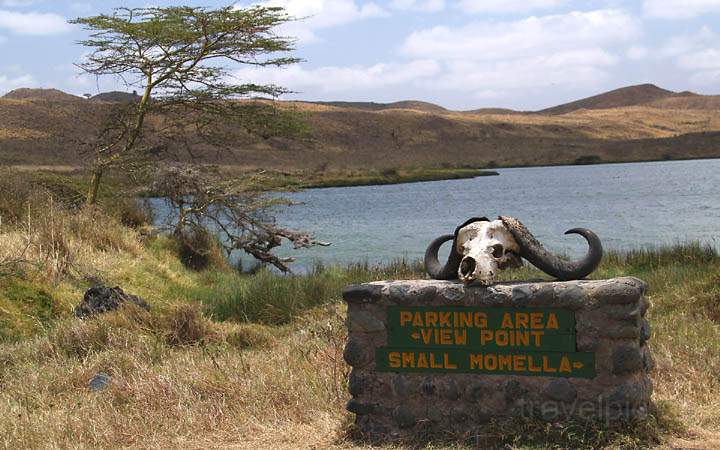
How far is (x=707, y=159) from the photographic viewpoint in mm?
98688

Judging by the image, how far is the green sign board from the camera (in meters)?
6.33

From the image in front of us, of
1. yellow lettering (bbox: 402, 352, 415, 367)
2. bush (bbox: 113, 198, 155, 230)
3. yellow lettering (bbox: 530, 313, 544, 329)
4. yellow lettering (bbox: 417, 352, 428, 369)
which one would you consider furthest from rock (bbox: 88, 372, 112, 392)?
bush (bbox: 113, 198, 155, 230)

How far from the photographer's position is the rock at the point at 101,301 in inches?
476

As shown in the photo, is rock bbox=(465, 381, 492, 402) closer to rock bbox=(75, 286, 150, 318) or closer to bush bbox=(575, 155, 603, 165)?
rock bbox=(75, 286, 150, 318)

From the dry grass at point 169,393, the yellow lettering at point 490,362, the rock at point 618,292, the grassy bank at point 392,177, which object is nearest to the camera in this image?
the rock at point 618,292

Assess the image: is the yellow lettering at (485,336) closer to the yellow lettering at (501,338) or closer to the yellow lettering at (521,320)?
the yellow lettering at (501,338)

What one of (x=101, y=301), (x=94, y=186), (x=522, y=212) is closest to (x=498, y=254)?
(x=101, y=301)

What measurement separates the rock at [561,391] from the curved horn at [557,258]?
0.80 metres

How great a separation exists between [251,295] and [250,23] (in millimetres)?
11179

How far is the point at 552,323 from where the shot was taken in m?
6.36

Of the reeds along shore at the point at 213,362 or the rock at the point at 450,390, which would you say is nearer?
the rock at the point at 450,390

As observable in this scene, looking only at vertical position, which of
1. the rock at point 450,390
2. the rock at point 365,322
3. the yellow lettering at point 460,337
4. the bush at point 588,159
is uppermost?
the bush at point 588,159

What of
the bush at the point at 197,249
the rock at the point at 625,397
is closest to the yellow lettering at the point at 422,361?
the rock at the point at 625,397

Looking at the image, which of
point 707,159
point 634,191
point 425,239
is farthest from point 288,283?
point 707,159
